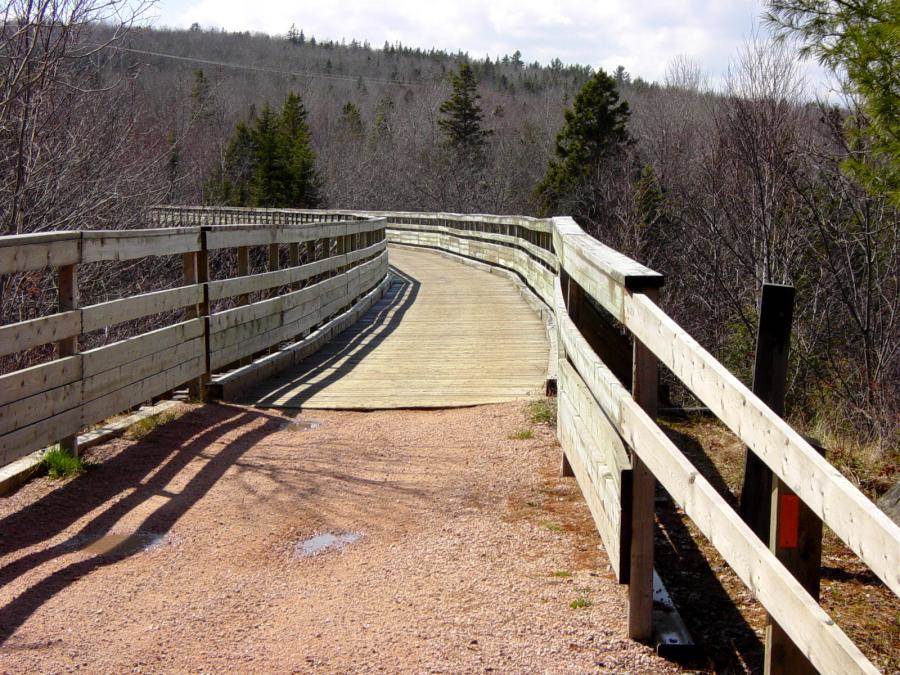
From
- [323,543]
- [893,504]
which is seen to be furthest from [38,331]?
[893,504]

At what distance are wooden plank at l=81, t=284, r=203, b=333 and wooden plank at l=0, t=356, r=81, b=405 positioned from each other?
0.24 metres

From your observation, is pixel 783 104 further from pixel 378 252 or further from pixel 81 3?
pixel 81 3

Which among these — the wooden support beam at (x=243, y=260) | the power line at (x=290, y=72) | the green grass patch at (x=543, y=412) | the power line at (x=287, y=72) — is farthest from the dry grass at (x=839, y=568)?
the power line at (x=287, y=72)

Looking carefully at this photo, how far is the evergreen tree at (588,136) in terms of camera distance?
140 feet

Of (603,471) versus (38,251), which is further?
(38,251)

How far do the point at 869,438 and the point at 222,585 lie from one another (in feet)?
20.7

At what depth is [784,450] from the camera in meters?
2.07

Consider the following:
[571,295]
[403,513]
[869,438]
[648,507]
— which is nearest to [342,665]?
[648,507]

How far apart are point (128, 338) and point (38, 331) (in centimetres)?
186

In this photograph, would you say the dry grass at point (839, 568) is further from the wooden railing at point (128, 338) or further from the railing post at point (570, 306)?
the wooden railing at point (128, 338)

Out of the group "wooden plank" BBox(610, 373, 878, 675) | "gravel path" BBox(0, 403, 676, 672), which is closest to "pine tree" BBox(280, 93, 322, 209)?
"gravel path" BBox(0, 403, 676, 672)

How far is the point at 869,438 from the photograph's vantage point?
8156 mm

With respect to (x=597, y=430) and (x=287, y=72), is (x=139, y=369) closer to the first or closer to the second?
(x=597, y=430)

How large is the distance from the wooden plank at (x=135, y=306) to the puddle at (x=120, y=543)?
130cm
